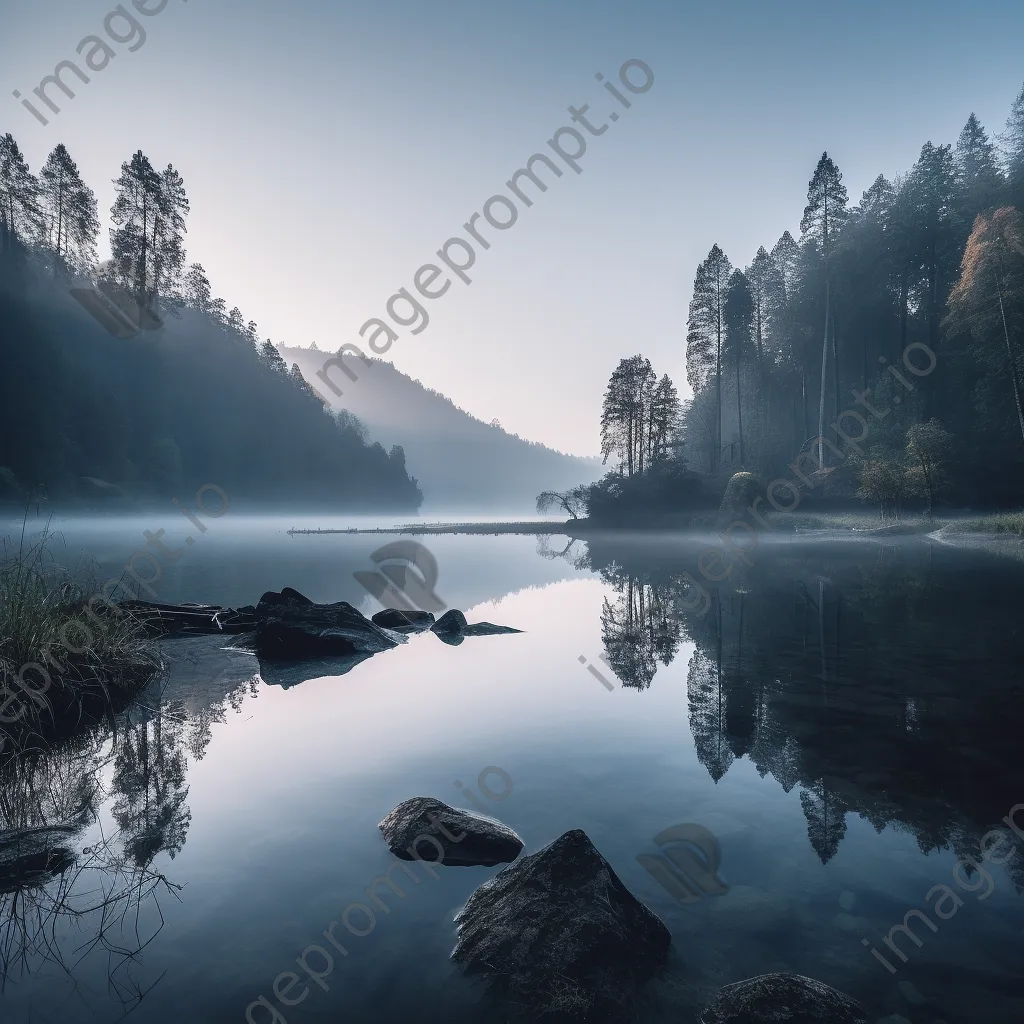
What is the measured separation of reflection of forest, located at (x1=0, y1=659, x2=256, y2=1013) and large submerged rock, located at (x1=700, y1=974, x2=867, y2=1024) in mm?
2952

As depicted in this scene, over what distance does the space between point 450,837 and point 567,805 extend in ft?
4.07

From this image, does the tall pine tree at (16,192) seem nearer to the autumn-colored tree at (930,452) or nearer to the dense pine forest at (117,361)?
the dense pine forest at (117,361)

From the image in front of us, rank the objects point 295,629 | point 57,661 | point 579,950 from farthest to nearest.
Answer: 1. point 295,629
2. point 57,661
3. point 579,950

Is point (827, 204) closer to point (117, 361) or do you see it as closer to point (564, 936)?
point (564, 936)

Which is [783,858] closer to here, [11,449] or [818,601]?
[818,601]

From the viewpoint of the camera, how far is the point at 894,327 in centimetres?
4803

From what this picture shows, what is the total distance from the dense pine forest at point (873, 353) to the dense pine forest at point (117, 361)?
52.9 metres

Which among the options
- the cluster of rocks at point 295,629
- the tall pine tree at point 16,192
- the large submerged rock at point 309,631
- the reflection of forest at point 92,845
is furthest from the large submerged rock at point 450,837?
the tall pine tree at point 16,192

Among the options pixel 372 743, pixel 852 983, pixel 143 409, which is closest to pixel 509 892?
pixel 852 983

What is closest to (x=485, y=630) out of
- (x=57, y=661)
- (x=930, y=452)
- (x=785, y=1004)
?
(x=57, y=661)

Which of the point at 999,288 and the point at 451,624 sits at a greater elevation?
the point at 999,288

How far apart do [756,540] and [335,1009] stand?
4140 cm

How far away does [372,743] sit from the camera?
22.3ft

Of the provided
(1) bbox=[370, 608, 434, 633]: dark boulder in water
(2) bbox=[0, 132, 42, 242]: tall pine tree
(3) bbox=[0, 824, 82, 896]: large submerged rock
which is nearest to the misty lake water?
(3) bbox=[0, 824, 82, 896]: large submerged rock
